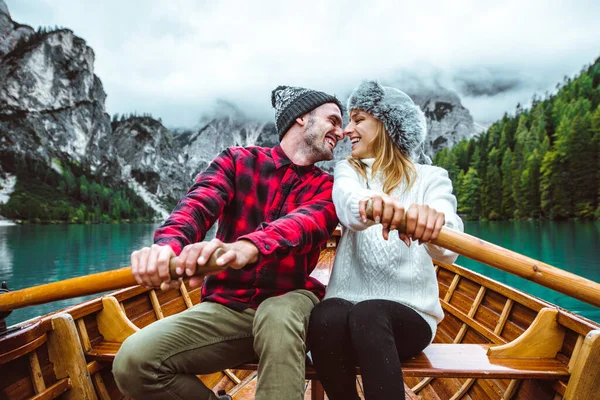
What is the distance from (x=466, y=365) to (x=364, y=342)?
0.80 meters

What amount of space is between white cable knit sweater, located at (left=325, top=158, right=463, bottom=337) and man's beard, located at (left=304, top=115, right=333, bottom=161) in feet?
0.76

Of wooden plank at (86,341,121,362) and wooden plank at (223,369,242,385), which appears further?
wooden plank at (223,369,242,385)

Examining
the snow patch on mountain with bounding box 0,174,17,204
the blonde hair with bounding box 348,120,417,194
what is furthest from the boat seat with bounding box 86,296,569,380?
the snow patch on mountain with bounding box 0,174,17,204

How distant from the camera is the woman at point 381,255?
1.63 m

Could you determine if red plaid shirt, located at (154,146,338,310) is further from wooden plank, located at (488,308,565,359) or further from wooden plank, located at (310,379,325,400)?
wooden plank, located at (488,308,565,359)

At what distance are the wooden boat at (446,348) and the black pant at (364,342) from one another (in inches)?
7.8

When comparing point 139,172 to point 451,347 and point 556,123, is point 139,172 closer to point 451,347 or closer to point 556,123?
point 556,123

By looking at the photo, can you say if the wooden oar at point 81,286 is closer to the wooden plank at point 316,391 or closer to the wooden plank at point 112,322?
the wooden plank at point 112,322

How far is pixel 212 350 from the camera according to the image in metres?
1.87

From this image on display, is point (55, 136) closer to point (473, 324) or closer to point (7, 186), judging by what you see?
point (7, 186)

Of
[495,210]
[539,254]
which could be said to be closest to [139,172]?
[495,210]

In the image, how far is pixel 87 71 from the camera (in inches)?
4626

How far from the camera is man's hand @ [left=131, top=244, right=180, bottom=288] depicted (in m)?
1.52

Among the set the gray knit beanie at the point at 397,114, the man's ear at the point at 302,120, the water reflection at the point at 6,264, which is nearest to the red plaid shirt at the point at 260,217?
the man's ear at the point at 302,120
